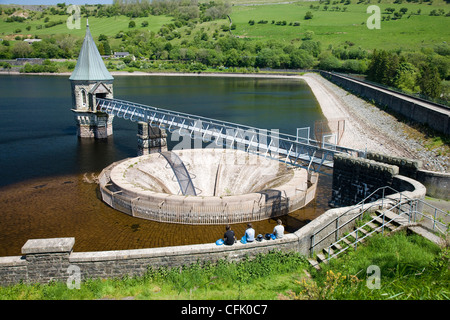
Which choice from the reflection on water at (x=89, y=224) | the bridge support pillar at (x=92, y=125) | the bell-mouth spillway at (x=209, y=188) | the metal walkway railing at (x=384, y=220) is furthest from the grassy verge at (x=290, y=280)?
the bridge support pillar at (x=92, y=125)

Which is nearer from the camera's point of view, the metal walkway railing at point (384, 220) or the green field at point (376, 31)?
the metal walkway railing at point (384, 220)

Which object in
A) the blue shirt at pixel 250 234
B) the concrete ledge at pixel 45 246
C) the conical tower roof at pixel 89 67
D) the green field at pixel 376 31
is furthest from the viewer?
the green field at pixel 376 31

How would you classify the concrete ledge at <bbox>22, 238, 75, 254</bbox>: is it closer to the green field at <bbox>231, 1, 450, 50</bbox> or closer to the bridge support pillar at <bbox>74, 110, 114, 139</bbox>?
the bridge support pillar at <bbox>74, 110, 114, 139</bbox>

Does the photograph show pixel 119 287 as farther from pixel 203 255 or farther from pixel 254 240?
pixel 254 240

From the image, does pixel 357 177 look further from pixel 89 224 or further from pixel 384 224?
pixel 89 224

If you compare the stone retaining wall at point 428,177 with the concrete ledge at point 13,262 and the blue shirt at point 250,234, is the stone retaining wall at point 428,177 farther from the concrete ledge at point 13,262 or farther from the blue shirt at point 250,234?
the concrete ledge at point 13,262

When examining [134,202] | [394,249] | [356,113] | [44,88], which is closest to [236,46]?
[44,88]
